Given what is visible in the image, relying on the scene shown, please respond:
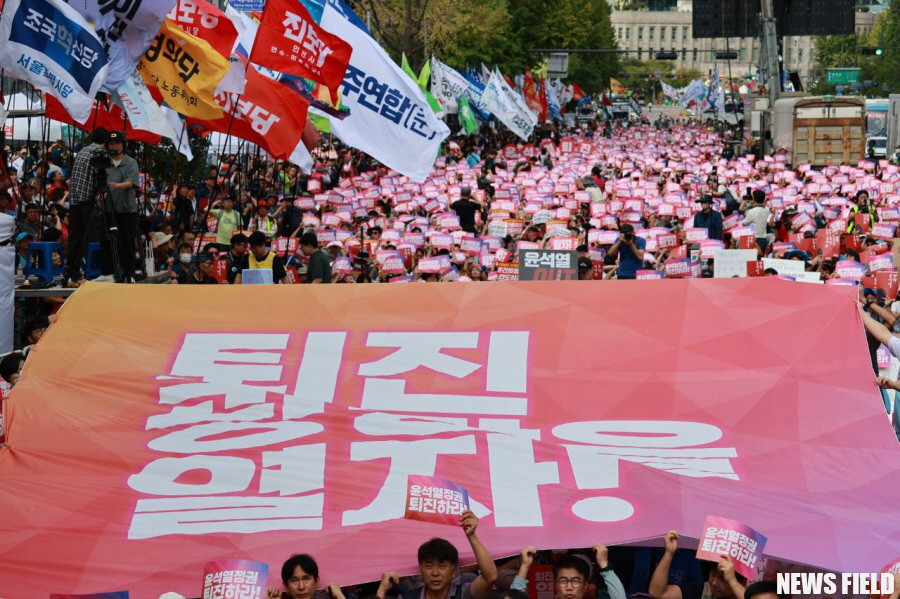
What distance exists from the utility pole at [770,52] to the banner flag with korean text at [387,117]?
34890mm

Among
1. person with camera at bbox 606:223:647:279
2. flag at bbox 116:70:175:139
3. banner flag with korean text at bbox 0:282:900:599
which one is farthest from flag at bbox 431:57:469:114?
banner flag with korean text at bbox 0:282:900:599

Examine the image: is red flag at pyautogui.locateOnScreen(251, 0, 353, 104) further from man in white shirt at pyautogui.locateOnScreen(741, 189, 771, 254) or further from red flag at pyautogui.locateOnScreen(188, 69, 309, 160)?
man in white shirt at pyautogui.locateOnScreen(741, 189, 771, 254)

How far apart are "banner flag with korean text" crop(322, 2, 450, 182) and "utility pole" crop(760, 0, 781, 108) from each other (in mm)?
34890

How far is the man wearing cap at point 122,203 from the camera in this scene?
12.3 metres

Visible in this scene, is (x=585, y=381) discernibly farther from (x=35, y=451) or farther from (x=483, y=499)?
(x=35, y=451)

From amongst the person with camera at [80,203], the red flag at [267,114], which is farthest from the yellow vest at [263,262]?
the red flag at [267,114]

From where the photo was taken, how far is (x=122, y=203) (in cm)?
1245

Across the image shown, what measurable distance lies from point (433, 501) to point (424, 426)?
4.22 feet

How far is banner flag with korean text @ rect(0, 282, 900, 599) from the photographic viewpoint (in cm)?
693

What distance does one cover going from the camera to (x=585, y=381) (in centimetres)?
840

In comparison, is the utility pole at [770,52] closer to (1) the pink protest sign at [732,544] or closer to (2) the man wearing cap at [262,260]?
(2) the man wearing cap at [262,260]

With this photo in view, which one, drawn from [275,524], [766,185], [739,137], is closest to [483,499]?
[275,524]

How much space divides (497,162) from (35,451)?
36.2m

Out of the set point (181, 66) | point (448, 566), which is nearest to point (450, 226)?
point (181, 66)
